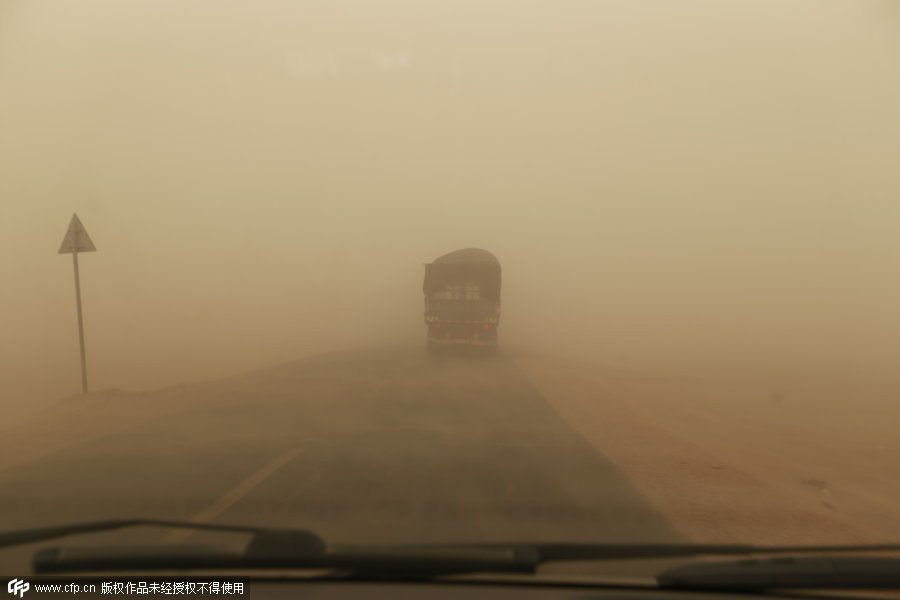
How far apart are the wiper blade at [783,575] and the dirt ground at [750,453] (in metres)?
2.26

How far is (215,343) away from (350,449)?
174ft

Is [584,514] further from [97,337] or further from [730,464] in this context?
[97,337]

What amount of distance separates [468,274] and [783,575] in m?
24.6

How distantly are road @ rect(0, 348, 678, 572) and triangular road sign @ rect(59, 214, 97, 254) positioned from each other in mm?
4177

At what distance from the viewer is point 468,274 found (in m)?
27.4

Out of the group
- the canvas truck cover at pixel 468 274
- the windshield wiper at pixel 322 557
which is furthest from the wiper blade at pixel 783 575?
the canvas truck cover at pixel 468 274

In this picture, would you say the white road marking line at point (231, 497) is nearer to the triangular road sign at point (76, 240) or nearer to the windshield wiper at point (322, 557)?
the windshield wiper at point (322, 557)

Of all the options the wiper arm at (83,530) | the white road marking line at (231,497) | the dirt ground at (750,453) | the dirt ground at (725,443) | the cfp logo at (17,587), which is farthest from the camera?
the dirt ground at (725,443)

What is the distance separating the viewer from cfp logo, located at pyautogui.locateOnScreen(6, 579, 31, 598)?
9.08 feet

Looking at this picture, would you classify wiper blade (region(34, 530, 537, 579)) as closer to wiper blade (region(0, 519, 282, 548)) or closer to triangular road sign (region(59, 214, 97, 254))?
wiper blade (region(0, 519, 282, 548))

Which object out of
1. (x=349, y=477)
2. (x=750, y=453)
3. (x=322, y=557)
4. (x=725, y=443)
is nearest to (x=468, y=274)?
(x=725, y=443)

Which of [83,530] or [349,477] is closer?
[83,530]

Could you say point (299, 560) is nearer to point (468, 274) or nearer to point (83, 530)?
point (83, 530)

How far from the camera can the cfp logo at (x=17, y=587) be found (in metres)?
2.77
